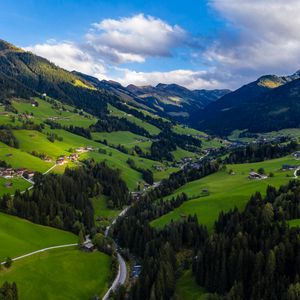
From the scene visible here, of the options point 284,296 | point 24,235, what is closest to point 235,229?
point 284,296

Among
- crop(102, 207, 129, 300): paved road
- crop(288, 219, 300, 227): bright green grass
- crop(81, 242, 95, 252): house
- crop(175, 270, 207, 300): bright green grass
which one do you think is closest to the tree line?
crop(81, 242, 95, 252): house

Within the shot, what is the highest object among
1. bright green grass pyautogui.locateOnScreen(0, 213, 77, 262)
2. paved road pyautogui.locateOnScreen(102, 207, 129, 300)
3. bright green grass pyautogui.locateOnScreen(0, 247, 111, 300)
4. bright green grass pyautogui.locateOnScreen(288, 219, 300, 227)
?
bright green grass pyautogui.locateOnScreen(288, 219, 300, 227)

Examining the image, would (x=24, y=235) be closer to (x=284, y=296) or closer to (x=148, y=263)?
(x=148, y=263)

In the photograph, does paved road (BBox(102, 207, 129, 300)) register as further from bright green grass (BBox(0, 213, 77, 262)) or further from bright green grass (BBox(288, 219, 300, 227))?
bright green grass (BBox(288, 219, 300, 227))

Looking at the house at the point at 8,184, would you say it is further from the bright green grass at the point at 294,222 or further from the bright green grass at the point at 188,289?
the bright green grass at the point at 294,222

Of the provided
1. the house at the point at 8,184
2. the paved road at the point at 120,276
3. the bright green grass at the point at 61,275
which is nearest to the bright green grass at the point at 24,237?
the bright green grass at the point at 61,275
